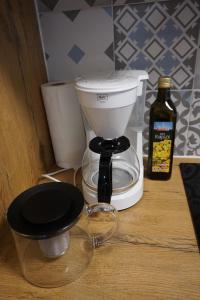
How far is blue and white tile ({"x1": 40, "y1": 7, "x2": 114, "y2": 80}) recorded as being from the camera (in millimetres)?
730

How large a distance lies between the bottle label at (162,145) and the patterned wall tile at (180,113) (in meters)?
0.17

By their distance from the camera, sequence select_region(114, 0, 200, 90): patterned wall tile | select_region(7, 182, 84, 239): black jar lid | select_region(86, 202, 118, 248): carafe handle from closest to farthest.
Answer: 1. select_region(7, 182, 84, 239): black jar lid
2. select_region(86, 202, 118, 248): carafe handle
3. select_region(114, 0, 200, 90): patterned wall tile

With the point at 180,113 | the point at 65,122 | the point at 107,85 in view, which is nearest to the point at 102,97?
the point at 107,85

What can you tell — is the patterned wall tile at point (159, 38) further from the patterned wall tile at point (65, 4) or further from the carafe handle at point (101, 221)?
the carafe handle at point (101, 221)

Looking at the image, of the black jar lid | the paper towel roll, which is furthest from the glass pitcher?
the paper towel roll

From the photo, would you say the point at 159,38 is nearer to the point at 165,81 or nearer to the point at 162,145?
the point at 165,81

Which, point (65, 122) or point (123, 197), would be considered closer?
point (123, 197)

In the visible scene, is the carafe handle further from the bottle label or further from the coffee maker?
the bottle label

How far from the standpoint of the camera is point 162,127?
656 mm

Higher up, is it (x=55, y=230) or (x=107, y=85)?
(x=107, y=85)

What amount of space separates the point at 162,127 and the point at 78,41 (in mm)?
389

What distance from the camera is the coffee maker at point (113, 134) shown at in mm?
527

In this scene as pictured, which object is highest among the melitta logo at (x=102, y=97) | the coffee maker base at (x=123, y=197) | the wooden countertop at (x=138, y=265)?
the melitta logo at (x=102, y=97)

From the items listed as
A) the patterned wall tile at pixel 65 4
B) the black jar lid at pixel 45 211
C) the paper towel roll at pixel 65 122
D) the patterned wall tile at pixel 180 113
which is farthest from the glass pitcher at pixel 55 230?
the patterned wall tile at pixel 65 4
